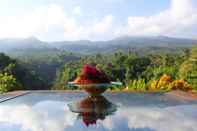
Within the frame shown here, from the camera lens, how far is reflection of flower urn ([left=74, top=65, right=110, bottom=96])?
2.38 meters

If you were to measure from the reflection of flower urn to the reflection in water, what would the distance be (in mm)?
65

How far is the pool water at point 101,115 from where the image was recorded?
1820 mm

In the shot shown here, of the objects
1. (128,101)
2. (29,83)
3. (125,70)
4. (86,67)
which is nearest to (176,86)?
(128,101)

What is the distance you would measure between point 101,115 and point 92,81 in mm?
344

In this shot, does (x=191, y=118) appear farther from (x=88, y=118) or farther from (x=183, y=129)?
(x=88, y=118)

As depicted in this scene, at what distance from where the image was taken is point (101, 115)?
2.11 m

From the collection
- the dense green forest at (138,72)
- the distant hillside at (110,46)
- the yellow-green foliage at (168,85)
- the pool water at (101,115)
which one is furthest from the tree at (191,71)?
the distant hillside at (110,46)

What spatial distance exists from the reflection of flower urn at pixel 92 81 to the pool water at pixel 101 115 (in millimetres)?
93

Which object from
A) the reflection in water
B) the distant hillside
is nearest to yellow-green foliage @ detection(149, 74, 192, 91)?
the reflection in water

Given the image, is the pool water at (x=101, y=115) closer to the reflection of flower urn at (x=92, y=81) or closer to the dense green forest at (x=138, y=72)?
the reflection of flower urn at (x=92, y=81)

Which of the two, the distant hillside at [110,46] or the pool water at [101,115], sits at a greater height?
the pool water at [101,115]

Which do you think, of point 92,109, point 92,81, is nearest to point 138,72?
point 92,81

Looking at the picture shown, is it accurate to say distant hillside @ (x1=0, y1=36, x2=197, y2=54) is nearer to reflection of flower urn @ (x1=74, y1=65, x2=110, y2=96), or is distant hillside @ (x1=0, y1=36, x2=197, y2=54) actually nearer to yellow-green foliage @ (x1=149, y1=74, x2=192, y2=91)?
yellow-green foliage @ (x1=149, y1=74, x2=192, y2=91)

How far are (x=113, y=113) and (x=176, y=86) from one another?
3962 mm
